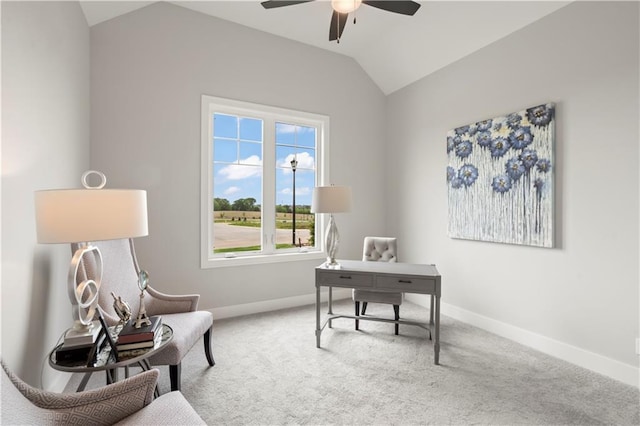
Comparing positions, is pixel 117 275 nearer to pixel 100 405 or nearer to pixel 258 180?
pixel 100 405

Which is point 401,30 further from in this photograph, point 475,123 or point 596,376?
point 596,376

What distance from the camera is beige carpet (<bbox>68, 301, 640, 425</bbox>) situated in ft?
6.22

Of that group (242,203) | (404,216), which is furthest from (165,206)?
(404,216)

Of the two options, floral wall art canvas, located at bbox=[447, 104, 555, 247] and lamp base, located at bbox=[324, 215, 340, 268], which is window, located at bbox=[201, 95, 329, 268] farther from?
floral wall art canvas, located at bbox=[447, 104, 555, 247]

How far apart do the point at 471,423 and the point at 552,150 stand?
7.37 ft

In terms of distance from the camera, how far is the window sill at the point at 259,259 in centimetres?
347

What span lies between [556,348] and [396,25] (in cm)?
365

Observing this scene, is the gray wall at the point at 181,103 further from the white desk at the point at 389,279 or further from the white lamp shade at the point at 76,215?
the white lamp shade at the point at 76,215

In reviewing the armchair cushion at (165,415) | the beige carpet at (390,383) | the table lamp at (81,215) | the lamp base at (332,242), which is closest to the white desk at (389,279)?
the lamp base at (332,242)

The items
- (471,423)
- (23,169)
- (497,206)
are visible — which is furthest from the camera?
(497,206)

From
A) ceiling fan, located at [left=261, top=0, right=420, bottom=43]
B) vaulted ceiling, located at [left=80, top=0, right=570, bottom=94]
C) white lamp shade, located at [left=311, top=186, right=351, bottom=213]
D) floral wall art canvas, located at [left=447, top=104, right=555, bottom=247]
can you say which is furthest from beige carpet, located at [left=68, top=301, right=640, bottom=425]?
vaulted ceiling, located at [left=80, top=0, right=570, bottom=94]

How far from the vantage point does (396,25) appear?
3.57 m

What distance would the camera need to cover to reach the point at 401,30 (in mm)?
3588

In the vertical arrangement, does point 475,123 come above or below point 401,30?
below
